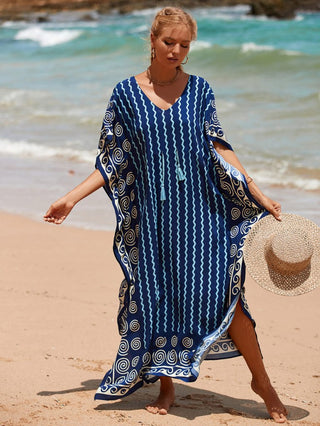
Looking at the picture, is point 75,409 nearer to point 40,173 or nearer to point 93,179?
point 93,179

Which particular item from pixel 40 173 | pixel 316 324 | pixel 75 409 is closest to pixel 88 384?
pixel 75 409

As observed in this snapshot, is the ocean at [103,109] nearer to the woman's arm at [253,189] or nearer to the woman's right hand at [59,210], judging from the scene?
the woman's arm at [253,189]

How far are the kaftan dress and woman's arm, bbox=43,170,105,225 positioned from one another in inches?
1.7

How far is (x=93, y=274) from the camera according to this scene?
5699 millimetres

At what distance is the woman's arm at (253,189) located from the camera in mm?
3365

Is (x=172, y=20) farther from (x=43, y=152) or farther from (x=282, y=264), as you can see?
(x=43, y=152)

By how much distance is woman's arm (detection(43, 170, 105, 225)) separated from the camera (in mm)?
3369

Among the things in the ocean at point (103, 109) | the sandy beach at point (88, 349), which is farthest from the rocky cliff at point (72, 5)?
the sandy beach at point (88, 349)

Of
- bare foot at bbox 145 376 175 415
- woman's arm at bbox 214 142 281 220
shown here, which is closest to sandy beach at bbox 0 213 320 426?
bare foot at bbox 145 376 175 415

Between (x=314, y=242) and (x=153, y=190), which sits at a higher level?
(x=153, y=190)

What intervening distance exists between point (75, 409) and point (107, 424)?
8.1 inches

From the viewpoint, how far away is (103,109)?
13633 mm

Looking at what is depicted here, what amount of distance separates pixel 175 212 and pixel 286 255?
1.66 ft

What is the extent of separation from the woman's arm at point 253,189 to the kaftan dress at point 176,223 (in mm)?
32
